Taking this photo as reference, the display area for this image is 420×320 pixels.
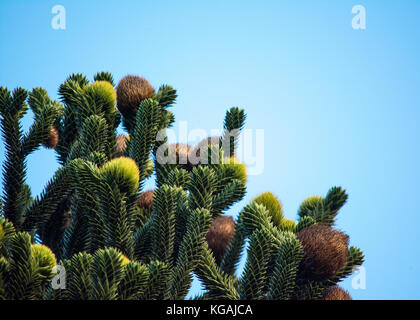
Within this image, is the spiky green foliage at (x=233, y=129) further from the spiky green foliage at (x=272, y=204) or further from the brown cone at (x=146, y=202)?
the brown cone at (x=146, y=202)

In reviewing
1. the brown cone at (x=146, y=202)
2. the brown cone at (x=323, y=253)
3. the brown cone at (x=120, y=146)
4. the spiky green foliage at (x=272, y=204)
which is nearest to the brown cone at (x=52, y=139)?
the brown cone at (x=120, y=146)

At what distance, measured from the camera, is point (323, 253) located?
347cm

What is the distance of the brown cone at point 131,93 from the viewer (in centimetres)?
456

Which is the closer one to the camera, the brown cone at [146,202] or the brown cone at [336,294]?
the brown cone at [336,294]

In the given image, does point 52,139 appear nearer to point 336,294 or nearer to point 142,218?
point 142,218

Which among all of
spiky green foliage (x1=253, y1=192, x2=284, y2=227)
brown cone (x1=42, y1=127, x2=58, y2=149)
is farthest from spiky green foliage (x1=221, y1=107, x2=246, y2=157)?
brown cone (x1=42, y1=127, x2=58, y2=149)

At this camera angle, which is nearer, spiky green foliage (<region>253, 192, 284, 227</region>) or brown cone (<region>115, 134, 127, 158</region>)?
spiky green foliage (<region>253, 192, 284, 227</region>)

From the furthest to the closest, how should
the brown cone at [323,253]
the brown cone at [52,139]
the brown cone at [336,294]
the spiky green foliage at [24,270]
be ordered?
the brown cone at [52,139], the brown cone at [336,294], the brown cone at [323,253], the spiky green foliage at [24,270]

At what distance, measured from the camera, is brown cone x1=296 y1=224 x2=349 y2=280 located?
3.47 m

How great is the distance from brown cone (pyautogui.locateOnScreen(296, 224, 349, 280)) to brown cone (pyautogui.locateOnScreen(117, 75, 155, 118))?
1.98 m

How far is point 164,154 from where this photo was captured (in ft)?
14.4

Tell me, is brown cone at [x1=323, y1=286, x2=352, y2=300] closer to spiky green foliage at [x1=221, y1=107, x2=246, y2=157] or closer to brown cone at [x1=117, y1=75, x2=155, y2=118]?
spiky green foliage at [x1=221, y1=107, x2=246, y2=157]
